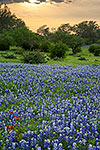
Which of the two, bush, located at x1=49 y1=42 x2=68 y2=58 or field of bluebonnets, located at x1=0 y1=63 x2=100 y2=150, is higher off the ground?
bush, located at x1=49 y1=42 x2=68 y2=58

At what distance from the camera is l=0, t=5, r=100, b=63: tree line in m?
28.0

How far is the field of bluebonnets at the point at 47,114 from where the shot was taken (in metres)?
4.46

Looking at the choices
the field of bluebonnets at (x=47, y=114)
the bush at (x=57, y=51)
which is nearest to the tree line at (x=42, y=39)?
the bush at (x=57, y=51)

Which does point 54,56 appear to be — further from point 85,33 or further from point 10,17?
point 10,17

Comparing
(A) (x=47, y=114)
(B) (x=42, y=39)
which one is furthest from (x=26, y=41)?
(A) (x=47, y=114)

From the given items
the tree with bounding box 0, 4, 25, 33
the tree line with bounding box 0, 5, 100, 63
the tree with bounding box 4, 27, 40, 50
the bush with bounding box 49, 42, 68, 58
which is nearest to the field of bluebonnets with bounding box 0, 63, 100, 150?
the tree line with bounding box 0, 5, 100, 63

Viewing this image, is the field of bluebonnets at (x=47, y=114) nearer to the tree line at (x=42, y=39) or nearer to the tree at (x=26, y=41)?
the tree line at (x=42, y=39)

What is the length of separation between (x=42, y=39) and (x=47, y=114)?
37.3 meters

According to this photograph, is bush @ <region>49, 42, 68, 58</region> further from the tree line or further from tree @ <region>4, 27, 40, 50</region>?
tree @ <region>4, 27, 40, 50</region>

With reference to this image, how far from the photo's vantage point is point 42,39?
4231 centimetres

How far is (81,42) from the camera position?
4100 cm

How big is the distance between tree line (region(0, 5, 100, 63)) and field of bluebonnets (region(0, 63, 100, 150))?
10814mm

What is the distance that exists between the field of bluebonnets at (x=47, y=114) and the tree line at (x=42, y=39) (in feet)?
35.5

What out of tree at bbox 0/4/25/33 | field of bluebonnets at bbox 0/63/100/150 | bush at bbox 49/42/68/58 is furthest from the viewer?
tree at bbox 0/4/25/33
